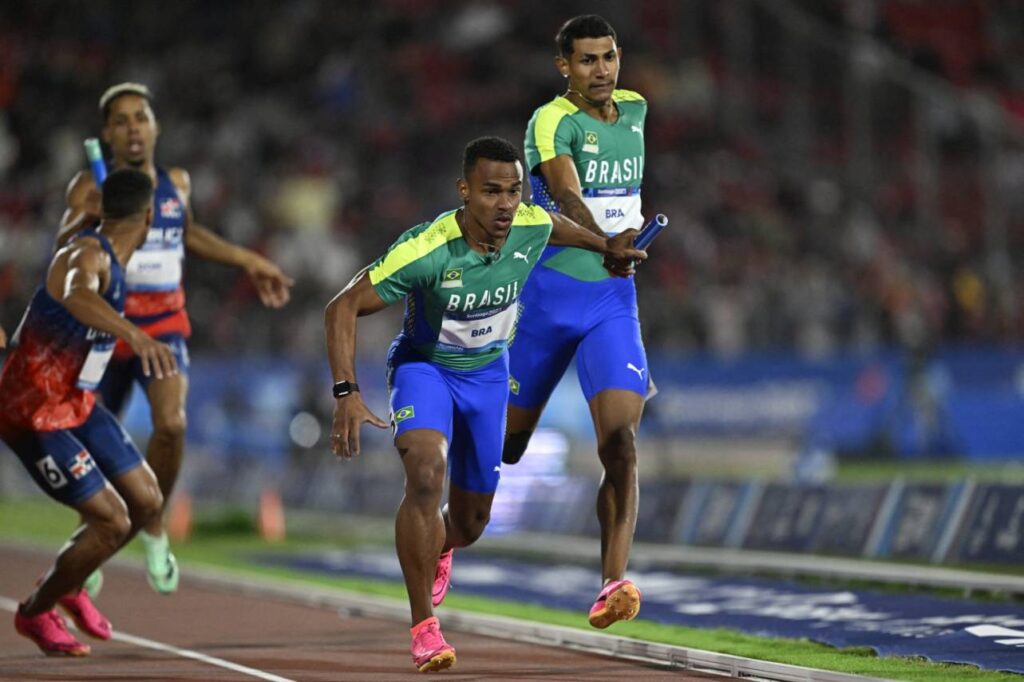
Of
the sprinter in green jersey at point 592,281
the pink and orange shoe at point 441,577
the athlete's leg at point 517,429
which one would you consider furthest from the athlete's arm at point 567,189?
the pink and orange shoe at point 441,577

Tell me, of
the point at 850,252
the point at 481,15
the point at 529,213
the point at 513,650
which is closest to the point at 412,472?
the point at 529,213

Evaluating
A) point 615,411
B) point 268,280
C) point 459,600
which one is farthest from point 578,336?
point 459,600

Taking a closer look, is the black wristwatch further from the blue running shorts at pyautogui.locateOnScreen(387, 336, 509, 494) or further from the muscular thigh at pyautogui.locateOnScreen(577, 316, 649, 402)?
the muscular thigh at pyautogui.locateOnScreen(577, 316, 649, 402)

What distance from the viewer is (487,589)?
47.7 feet

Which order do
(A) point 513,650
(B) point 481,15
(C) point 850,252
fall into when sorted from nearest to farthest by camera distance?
(A) point 513,650, (C) point 850,252, (B) point 481,15

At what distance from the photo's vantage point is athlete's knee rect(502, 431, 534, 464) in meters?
10.0

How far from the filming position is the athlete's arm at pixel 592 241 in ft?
29.2

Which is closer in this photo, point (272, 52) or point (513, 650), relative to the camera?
point (513, 650)

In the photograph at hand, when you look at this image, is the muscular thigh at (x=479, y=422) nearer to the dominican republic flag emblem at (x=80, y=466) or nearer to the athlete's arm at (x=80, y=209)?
the dominican republic flag emblem at (x=80, y=466)

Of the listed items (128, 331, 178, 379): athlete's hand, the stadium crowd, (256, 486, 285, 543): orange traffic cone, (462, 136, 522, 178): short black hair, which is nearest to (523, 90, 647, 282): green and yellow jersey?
(462, 136, 522, 178): short black hair

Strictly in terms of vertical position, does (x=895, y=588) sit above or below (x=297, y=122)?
below

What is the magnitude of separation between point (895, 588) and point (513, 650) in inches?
138

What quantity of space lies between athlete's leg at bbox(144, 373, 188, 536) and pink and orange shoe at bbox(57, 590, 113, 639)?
2.87 ft

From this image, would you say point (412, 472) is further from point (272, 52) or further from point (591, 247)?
point (272, 52)
